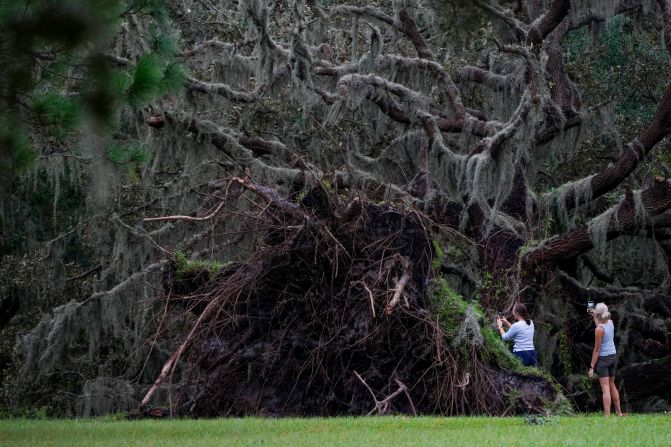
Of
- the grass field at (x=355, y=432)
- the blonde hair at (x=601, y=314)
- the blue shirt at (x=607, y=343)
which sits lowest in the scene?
the grass field at (x=355, y=432)

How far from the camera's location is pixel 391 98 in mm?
19109

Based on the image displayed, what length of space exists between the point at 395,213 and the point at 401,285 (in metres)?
1.30

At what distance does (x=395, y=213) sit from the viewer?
14.6 metres

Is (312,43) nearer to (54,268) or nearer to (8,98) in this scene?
(54,268)

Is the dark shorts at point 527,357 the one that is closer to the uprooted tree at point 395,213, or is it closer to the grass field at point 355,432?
the uprooted tree at point 395,213

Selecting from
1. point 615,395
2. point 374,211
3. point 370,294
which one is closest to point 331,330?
point 370,294

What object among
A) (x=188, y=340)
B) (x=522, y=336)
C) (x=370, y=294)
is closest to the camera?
(x=370, y=294)

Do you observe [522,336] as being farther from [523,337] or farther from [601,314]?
[601,314]

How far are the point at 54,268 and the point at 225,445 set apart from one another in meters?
13.0

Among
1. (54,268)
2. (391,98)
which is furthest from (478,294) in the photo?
(54,268)

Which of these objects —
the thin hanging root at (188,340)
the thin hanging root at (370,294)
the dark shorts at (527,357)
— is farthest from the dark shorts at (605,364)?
the thin hanging root at (188,340)

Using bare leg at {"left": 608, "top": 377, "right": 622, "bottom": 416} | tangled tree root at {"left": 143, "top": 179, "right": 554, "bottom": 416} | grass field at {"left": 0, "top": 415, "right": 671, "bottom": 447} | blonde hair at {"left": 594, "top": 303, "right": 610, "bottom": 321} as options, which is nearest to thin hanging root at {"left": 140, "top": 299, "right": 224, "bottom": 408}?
tangled tree root at {"left": 143, "top": 179, "right": 554, "bottom": 416}

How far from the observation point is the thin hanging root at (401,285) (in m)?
13.3

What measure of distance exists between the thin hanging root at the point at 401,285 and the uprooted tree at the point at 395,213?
1.4 inches
